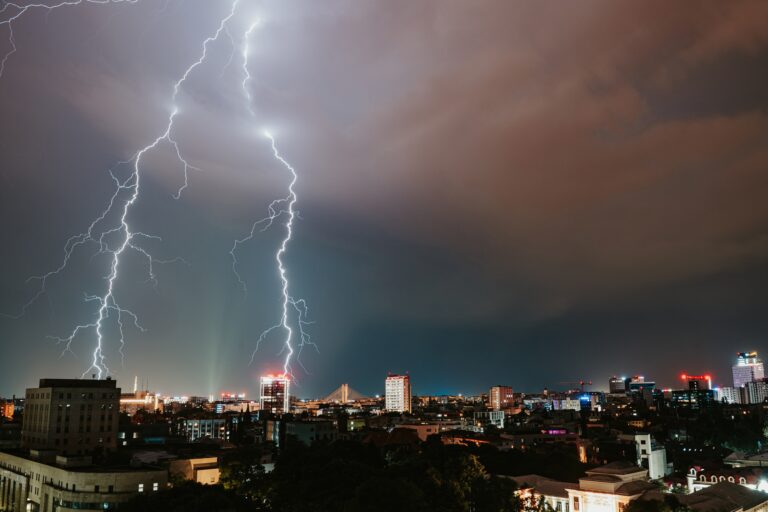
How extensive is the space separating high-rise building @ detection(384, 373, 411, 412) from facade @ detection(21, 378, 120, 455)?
4460 inches

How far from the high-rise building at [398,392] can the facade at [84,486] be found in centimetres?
12598

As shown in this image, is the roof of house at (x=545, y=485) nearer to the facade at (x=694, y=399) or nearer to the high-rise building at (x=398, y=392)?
the facade at (x=694, y=399)

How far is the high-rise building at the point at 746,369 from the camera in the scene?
6624 inches

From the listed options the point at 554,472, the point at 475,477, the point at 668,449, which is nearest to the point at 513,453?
the point at 554,472

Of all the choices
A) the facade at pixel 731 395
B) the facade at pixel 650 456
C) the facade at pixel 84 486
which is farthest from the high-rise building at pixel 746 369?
the facade at pixel 84 486

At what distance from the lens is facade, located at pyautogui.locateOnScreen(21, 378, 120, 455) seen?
40344 millimetres

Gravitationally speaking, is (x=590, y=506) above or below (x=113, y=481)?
below

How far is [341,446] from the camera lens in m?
35.3

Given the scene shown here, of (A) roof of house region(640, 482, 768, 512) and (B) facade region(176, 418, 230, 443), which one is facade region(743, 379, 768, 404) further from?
(A) roof of house region(640, 482, 768, 512)

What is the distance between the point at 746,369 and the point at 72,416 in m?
184

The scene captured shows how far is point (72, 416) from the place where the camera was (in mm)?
41250

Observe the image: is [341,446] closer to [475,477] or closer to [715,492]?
[475,477]

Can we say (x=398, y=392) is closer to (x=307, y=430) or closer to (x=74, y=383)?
(x=307, y=430)

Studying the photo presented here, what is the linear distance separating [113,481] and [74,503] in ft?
6.12
